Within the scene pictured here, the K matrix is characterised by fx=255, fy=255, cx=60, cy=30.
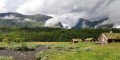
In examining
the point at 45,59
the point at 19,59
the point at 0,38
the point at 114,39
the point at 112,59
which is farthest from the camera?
the point at 0,38

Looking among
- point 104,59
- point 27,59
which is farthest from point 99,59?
point 27,59

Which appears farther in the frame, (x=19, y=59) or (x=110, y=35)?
(x=110, y=35)

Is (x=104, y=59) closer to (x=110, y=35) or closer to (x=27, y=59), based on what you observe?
(x=27, y=59)

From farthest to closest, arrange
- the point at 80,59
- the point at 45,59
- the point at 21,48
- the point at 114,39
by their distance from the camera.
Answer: the point at 114,39, the point at 21,48, the point at 45,59, the point at 80,59

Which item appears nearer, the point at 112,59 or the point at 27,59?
the point at 112,59

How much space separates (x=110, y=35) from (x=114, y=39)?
3586 mm

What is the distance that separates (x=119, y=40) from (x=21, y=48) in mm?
45696

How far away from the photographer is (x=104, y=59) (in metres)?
33.2

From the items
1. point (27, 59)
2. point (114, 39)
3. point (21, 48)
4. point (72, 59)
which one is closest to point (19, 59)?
point (27, 59)

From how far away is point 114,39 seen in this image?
11175cm

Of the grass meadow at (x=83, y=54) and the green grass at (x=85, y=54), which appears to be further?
the grass meadow at (x=83, y=54)

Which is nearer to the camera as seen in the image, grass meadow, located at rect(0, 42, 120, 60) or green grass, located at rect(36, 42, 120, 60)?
green grass, located at rect(36, 42, 120, 60)

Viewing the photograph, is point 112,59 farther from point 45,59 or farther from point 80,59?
point 45,59

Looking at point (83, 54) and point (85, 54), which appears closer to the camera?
point (85, 54)
